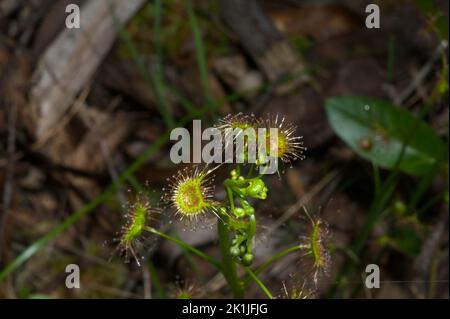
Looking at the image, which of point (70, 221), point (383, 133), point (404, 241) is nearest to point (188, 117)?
point (70, 221)

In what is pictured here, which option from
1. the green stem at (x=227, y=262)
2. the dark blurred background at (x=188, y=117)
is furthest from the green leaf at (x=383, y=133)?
the green stem at (x=227, y=262)

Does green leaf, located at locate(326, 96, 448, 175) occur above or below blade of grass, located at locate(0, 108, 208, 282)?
above

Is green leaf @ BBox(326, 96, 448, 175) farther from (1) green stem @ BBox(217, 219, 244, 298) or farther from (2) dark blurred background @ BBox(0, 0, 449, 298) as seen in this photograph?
(1) green stem @ BBox(217, 219, 244, 298)

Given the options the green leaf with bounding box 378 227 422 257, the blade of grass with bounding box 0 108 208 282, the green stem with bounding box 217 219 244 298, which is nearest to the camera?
the green stem with bounding box 217 219 244 298

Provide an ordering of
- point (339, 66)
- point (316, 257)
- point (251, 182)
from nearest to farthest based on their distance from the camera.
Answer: point (251, 182) → point (316, 257) → point (339, 66)

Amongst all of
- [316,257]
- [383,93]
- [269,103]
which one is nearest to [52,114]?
[269,103]

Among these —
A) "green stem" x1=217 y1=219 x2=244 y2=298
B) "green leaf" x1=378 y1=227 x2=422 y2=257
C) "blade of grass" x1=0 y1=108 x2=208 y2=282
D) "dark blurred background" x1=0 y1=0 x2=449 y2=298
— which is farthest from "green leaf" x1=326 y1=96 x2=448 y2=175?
"green stem" x1=217 y1=219 x2=244 y2=298
